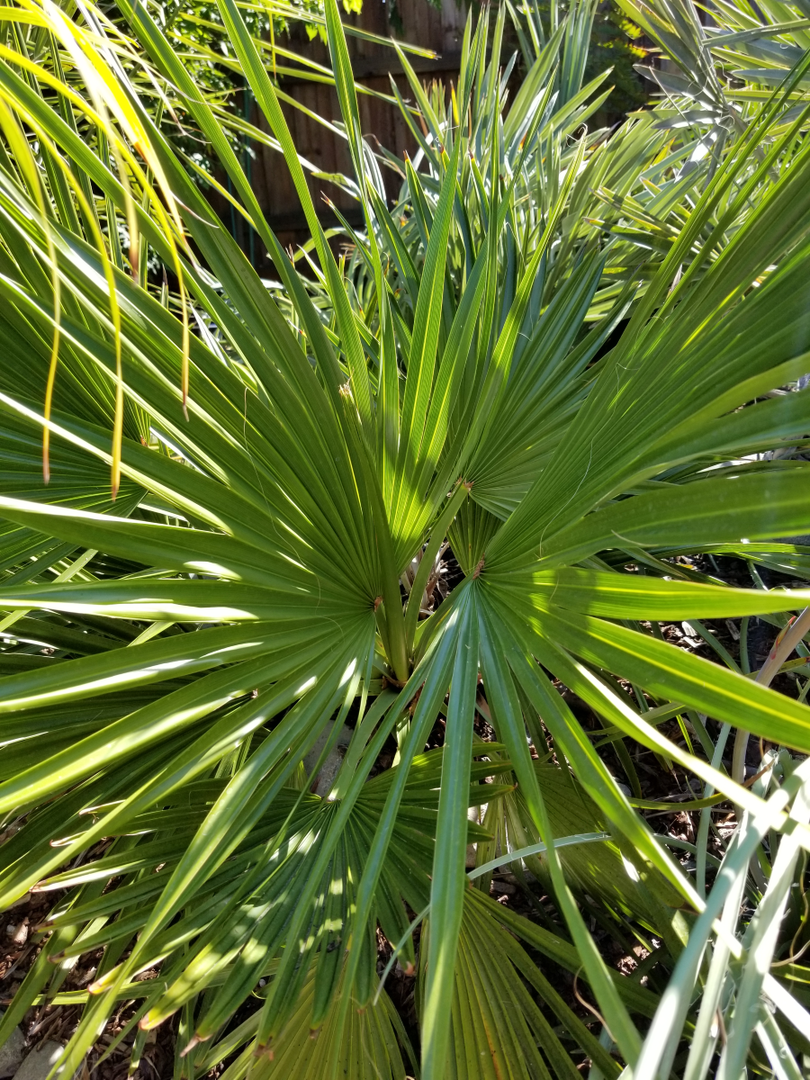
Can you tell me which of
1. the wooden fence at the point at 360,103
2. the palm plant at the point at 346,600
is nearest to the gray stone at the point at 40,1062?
the palm plant at the point at 346,600

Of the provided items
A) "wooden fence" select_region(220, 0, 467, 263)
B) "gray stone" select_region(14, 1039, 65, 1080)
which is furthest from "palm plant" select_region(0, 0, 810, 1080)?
"wooden fence" select_region(220, 0, 467, 263)

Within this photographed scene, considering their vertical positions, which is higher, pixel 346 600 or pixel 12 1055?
pixel 346 600

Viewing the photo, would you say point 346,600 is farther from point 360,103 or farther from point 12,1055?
point 360,103

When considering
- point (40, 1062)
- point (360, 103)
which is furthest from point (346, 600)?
point (360, 103)

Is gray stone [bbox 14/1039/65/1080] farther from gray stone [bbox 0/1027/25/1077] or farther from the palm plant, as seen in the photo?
the palm plant

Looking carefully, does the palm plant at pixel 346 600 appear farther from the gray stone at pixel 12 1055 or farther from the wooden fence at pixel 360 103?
the wooden fence at pixel 360 103
